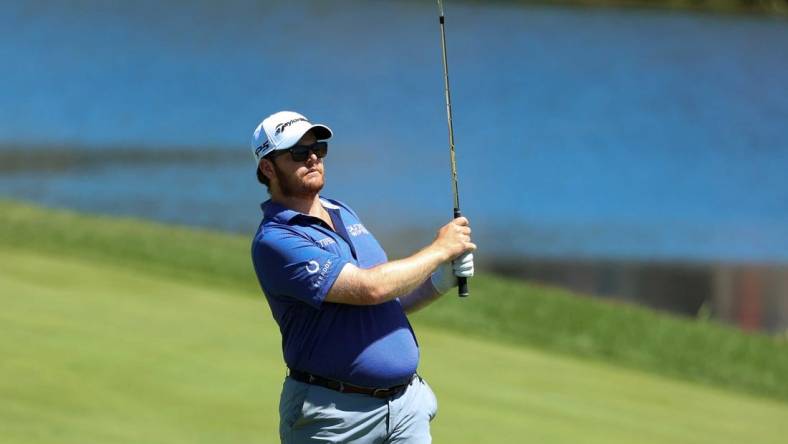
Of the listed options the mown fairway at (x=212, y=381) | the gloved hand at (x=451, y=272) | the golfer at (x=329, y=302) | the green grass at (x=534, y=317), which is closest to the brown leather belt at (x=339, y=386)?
the golfer at (x=329, y=302)

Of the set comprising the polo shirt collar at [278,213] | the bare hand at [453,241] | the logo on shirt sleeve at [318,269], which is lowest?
the logo on shirt sleeve at [318,269]

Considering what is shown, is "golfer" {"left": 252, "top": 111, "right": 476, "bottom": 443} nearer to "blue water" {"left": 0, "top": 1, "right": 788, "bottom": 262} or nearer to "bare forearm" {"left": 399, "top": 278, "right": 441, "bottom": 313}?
"bare forearm" {"left": 399, "top": 278, "right": 441, "bottom": 313}

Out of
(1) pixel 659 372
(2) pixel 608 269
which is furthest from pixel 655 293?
(1) pixel 659 372

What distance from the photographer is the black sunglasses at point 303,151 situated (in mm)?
4035

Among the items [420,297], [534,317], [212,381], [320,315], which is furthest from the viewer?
[534,317]

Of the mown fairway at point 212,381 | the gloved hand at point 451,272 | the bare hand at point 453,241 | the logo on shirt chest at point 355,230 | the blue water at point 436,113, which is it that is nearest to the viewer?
the bare hand at point 453,241

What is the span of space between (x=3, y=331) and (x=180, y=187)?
12112 millimetres

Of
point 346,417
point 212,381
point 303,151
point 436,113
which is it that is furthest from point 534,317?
point 436,113

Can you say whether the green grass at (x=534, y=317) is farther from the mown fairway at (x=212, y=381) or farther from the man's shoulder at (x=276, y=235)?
the man's shoulder at (x=276, y=235)

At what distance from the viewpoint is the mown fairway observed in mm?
6062

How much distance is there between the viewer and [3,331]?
726 centimetres

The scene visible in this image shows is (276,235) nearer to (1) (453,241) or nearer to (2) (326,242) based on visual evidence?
(2) (326,242)

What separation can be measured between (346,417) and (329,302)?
0.37 m

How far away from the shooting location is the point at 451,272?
13.9 ft
